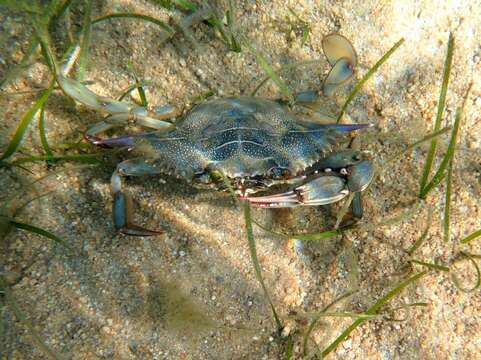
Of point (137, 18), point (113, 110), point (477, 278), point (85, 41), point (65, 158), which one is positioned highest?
point (137, 18)

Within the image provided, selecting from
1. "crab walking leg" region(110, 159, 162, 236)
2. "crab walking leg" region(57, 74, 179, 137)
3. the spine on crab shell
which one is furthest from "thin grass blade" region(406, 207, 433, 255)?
"crab walking leg" region(57, 74, 179, 137)

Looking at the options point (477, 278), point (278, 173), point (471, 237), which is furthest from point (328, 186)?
point (477, 278)

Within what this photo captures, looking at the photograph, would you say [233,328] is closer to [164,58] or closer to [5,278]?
[5,278]

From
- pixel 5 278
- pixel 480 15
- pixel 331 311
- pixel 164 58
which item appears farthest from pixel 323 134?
pixel 5 278

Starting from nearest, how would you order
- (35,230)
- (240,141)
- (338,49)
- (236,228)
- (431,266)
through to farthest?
(35,230)
(240,141)
(431,266)
(236,228)
(338,49)

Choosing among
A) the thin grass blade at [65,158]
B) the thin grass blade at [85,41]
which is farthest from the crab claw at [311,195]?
the thin grass blade at [85,41]

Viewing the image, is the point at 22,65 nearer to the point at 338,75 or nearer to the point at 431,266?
the point at 338,75
